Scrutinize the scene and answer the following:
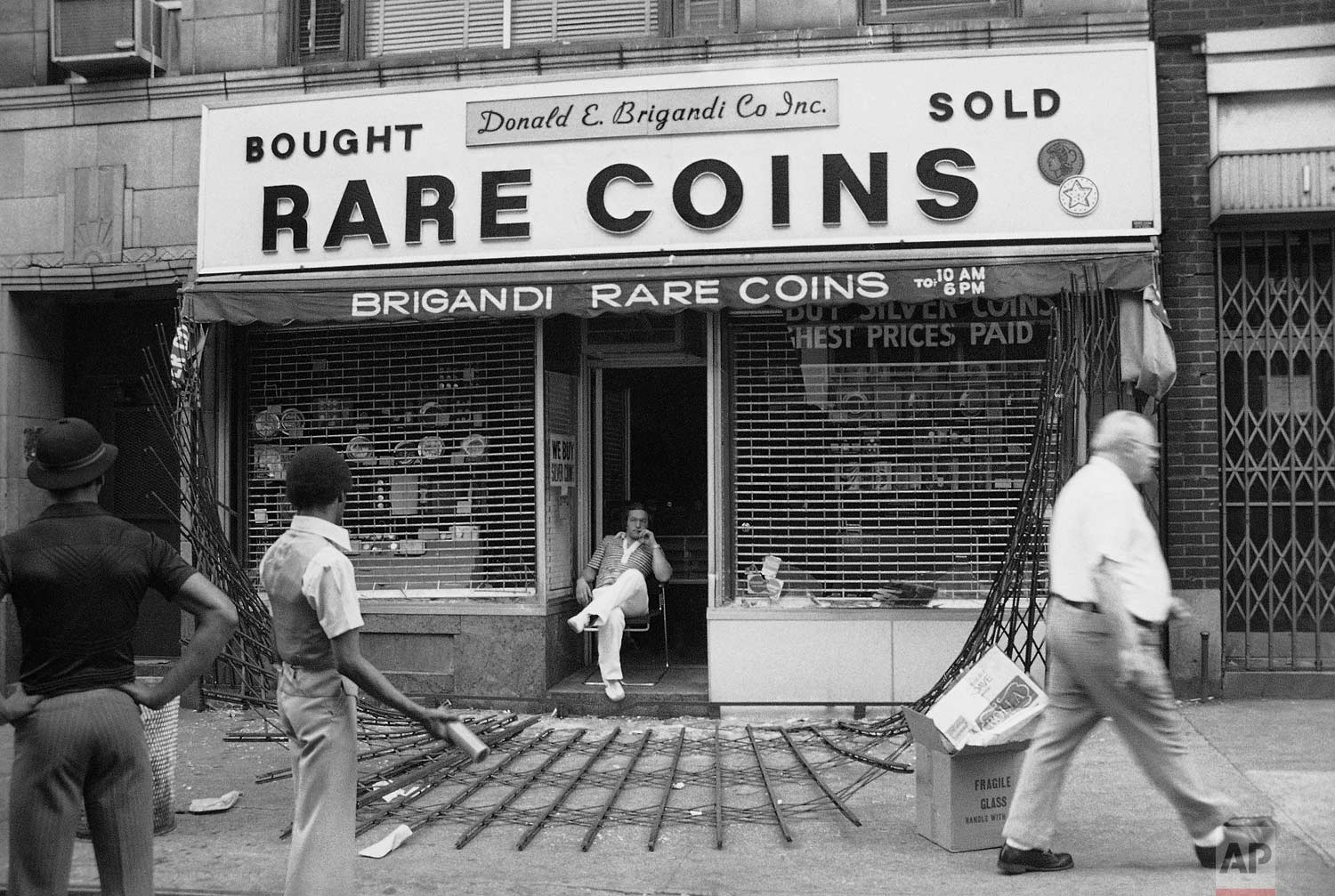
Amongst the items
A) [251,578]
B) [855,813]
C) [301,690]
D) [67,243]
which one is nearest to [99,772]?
[301,690]

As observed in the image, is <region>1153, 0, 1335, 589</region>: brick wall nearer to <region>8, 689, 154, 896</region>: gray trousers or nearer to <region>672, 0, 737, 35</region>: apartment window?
<region>672, 0, 737, 35</region>: apartment window

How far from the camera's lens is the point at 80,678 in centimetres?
343

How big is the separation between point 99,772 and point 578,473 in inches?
261

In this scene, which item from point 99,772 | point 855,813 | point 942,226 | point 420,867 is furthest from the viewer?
point 942,226

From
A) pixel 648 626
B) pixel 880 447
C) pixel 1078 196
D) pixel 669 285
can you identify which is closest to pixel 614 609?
pixel 648 626

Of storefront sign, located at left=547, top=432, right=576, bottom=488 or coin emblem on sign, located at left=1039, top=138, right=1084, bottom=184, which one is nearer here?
coin emblem on sign, located at left=1039, top=138, right=1084, bottom=184

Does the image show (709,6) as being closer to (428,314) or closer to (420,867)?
(428,314)

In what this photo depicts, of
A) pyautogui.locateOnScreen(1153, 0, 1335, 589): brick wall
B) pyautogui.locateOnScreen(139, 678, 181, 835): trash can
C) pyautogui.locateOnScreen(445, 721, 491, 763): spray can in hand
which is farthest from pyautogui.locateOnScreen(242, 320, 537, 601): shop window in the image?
pyautogui.locateOnScreen(445, 721, 491, 763): spray can in hand

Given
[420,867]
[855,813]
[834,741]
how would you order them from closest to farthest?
[420,867]
[855,813]
[834,741]

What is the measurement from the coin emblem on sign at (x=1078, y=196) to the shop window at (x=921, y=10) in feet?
5.19

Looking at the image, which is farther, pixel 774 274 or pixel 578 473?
pixel 578 473

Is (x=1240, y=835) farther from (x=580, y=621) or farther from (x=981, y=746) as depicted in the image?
(x=580, y=621)

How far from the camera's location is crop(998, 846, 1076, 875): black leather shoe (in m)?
5.05

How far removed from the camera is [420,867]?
541cm
